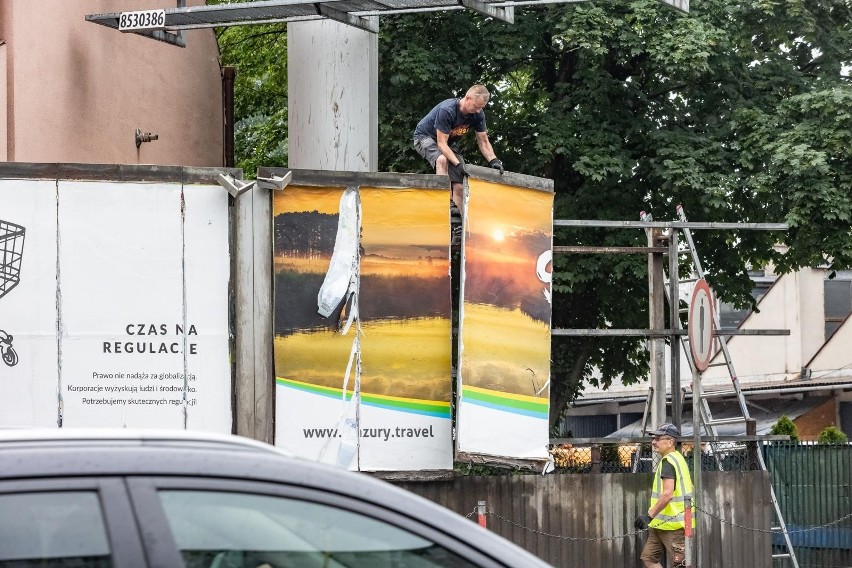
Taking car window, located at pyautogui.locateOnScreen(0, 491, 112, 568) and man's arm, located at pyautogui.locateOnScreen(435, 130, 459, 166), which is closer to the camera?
car window, located at pyautogui.locateOnScreen(0, 491, 112, 568)

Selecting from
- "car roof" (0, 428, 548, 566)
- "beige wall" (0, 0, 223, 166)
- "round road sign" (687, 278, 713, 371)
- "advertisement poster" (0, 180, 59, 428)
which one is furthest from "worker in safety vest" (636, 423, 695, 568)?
"car roof" (0, 428, 548, 566)

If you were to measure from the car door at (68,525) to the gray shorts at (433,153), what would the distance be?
340 inches

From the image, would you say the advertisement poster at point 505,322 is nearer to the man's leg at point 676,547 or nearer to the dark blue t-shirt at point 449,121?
the dark blue t-shirt at point 449,121

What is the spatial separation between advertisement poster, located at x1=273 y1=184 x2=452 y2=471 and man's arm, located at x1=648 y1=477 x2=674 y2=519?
1.88m

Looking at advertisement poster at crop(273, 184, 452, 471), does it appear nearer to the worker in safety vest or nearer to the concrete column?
the worker in safety vest

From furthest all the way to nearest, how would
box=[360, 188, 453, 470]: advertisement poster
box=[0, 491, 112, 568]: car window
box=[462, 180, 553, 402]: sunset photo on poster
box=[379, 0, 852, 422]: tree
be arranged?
box=[379, 0, 852, 422]: tree < box=[462, 180, 553, 402]: sunset photo on poster < box=[360, 188, 453, 470]: advertisement poster < box=[0, 491, 112, 568]: car window

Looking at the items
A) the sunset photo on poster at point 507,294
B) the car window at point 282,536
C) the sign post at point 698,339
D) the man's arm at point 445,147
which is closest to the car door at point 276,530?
the car window at point 282,536

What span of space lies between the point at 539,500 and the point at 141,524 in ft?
31.0

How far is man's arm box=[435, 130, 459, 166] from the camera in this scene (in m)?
10.9

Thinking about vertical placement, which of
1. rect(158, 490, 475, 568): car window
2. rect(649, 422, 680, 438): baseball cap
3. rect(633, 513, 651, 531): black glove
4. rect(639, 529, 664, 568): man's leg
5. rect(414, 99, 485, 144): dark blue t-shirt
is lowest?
rect(639, 529, 664, 568): man's leg

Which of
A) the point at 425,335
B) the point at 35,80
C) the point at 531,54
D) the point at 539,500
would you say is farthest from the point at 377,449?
the point at 531,54

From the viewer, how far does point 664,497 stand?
1132 centimetres

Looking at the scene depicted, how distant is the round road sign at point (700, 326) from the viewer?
10383 millimetres

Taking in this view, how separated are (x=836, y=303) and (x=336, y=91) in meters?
28.1
